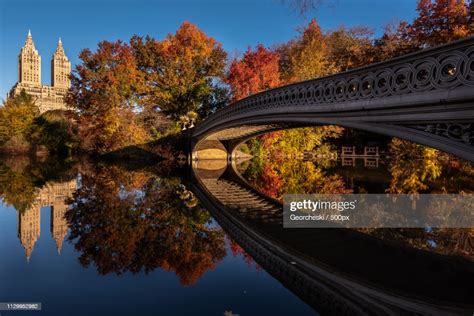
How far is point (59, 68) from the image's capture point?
391ft

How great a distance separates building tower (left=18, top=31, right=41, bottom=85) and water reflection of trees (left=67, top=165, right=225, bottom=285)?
119 meters

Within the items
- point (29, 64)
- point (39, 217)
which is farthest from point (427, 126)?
point (29, 64)

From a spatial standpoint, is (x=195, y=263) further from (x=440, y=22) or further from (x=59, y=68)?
(x=59, y=68)

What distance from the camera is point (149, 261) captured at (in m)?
3.82

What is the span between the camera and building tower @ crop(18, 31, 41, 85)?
103m

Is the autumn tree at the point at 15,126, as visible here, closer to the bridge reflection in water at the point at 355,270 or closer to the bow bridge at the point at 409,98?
the bow bridge at the point at 409,98

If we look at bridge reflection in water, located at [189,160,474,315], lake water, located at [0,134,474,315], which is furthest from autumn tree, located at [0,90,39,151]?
bridge reflection in water, located at [189,160,474,315]

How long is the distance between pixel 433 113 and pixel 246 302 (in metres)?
3.50

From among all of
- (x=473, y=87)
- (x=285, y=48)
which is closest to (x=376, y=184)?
(x=473, y=87)

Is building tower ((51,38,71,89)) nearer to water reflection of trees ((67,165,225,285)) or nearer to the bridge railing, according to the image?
water reflection of trees ((67,165,225,285))

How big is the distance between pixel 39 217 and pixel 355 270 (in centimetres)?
553

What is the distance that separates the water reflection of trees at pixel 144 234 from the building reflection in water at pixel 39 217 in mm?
184

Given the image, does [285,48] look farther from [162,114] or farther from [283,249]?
[283,249]

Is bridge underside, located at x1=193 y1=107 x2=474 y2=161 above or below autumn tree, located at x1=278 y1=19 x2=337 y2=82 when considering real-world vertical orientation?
below
